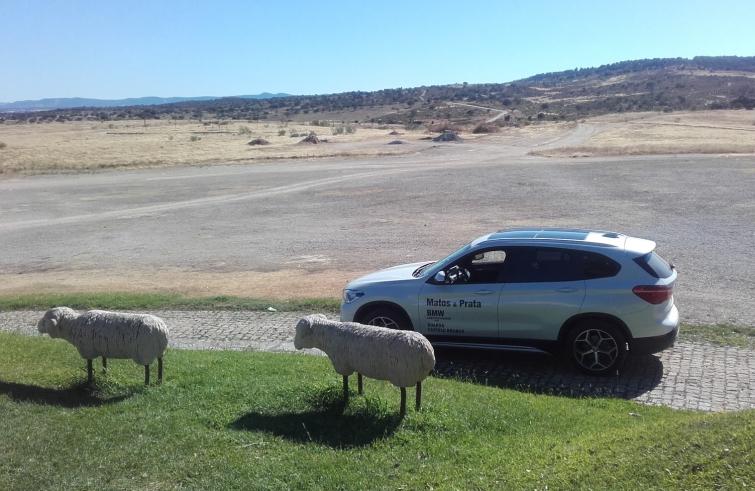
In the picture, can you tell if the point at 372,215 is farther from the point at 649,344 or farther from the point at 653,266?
the point at 649,344

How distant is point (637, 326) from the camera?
916 cm

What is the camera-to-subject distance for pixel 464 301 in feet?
32.5

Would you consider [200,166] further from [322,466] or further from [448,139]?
[322,466]

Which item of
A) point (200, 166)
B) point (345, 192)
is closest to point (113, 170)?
point (200, 166)

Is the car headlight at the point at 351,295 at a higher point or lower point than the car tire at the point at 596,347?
higher

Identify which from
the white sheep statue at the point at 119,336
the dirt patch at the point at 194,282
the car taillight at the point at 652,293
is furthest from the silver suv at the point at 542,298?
the dirt patch at the point at 194,282

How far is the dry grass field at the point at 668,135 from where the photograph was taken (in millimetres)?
46188

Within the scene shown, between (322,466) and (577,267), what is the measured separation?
17.0 feet

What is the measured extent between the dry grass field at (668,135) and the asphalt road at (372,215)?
4.39 meters

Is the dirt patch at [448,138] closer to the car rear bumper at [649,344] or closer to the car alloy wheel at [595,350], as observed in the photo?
the car alloy wheel at [595,350]

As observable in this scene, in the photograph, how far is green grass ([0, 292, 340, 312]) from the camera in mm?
14172

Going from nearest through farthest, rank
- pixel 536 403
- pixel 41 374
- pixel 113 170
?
pixel 536 403 → pixel 41 374 → pixel 113 170

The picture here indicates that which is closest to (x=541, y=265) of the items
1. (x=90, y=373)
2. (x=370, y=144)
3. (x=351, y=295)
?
(x=351, y=295)

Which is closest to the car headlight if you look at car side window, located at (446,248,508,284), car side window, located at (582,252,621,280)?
car side window, located at (446,248,508,284)
